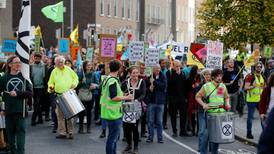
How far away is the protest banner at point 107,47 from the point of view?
59.2 ft

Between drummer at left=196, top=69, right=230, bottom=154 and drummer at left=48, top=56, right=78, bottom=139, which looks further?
drummer at left=48, top=56, right=78, bottom=139

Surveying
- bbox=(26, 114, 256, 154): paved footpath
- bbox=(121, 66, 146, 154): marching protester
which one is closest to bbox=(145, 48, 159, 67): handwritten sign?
bbox=(26, 114, 256, 154): paved footpath

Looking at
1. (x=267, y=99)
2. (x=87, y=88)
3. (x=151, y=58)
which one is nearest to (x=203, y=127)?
(x=267, y=99)

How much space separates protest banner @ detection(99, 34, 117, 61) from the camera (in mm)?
18031

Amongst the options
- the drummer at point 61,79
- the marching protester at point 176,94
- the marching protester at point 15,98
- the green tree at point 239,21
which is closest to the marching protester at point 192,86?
the marching protester at point 176,94

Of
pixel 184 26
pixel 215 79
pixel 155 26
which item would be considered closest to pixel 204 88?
pixel 215 79

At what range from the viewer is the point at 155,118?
15930 millimetres

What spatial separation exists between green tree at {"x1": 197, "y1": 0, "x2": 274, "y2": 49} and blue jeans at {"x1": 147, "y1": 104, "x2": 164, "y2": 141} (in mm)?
20776

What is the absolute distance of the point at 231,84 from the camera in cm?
1831

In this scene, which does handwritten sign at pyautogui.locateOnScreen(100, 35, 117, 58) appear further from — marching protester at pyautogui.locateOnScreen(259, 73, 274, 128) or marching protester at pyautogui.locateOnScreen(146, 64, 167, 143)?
marching protester at pyautogui.locateOnScreen(259, 73, 274, 128)

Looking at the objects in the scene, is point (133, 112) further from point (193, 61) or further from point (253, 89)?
point (193, 61)

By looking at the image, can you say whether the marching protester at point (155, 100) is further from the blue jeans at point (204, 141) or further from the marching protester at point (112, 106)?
the marching protester at point (112, 106)

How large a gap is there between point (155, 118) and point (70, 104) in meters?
2.05

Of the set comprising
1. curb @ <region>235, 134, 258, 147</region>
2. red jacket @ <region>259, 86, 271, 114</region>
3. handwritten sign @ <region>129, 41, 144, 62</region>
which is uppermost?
handwritten sign @ <region>129, 41, 144, 62</region>
